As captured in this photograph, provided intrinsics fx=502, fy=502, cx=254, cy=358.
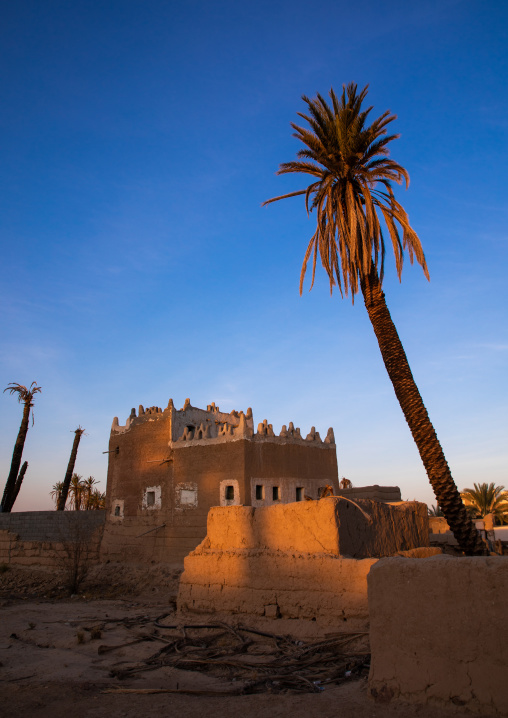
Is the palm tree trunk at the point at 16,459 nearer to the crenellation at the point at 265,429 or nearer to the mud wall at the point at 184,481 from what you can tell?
the mud wall at the point at 184,481

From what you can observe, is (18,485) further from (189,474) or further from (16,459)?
(189,474)

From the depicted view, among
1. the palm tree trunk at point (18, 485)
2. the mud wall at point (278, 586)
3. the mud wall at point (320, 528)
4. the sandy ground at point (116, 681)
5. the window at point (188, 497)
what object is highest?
the palm tree trunk at point (18, 485)

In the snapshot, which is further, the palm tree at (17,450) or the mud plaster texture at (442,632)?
the palm tree at (17,450)

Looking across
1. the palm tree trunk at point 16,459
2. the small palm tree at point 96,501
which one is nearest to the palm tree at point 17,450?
the palm tree trunk at point 16,459

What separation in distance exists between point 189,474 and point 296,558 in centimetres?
1326

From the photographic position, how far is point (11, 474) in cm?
2658

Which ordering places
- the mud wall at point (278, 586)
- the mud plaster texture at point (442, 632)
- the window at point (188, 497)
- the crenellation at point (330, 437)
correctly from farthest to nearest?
the crenellation at point (330, 437) < the window at point (188, 497) < the mud wall at point (278, 586) < the mud plaster texture at point (442, 632)

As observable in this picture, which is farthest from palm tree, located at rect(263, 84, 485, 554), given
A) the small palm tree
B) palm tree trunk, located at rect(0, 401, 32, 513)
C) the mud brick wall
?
the small palm tree

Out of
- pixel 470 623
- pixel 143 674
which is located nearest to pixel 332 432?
pixel 143 674

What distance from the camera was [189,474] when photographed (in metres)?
19.8

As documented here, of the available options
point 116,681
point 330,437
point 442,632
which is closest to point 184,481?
point 330,437

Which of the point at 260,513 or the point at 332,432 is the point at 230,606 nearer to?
the point at 260,513

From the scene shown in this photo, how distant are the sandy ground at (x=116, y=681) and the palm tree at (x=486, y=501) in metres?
25.5

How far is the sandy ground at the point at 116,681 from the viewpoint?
4023 mm
